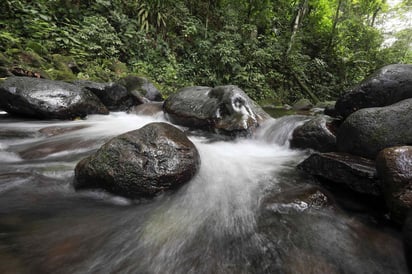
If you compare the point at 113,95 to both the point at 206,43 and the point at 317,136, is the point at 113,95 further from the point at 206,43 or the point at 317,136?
the point at 206,43

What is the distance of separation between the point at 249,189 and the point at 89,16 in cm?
1093

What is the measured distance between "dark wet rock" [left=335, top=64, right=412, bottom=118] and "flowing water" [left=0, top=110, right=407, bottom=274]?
195 cm

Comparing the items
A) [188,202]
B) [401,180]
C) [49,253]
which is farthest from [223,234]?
[401,180]

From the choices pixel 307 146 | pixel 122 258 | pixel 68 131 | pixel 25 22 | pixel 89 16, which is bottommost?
pixel 122 258

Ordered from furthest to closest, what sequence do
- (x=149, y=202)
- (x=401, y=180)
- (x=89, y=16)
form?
1. (x=89, y=16)
2. (x=149, y=202)
3. (x=401, y=180)

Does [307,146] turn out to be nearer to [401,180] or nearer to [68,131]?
[401,180]

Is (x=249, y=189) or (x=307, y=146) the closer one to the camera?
(x=249, y=189)

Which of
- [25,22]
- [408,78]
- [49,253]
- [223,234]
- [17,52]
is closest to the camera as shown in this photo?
[49,253]

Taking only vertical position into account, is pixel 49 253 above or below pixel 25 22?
below

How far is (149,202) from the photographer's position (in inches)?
101

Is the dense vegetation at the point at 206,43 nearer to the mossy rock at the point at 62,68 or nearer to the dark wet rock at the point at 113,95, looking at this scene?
the mossy rock at the point at 62,68

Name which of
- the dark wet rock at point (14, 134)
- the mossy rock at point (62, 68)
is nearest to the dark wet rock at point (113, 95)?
the mossy rock at point (62, 68)

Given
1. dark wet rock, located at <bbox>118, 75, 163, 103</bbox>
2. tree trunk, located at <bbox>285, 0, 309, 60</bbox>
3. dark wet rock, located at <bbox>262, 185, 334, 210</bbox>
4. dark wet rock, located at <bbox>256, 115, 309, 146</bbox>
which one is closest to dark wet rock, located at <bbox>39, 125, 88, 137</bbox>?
dark wet rock, located at <bbox>118, 75, 163, 103</bbox>

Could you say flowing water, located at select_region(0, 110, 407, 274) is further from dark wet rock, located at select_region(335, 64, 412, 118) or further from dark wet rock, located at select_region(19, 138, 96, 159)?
dark wet rock, located at select_region(335, 64, 412, 118)
